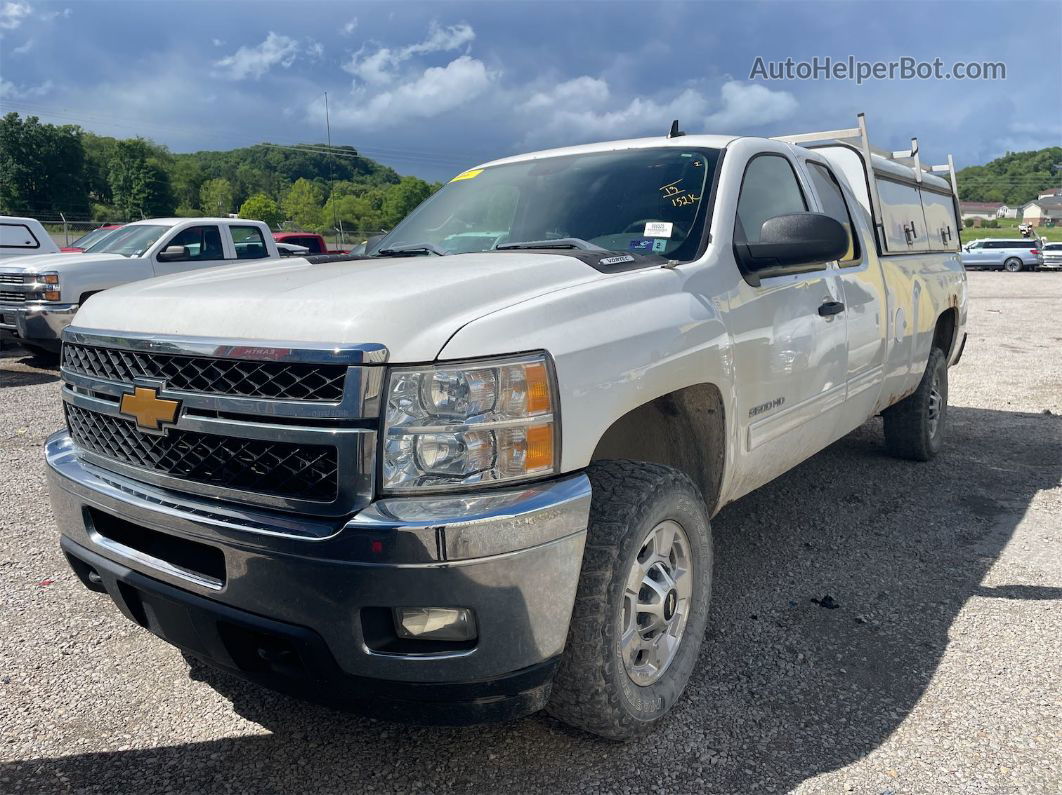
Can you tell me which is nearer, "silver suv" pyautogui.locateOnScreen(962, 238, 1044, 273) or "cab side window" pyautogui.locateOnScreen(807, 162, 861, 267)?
"cab side window" pyautogui.locateOnScreen(807, 162, 861, 267)

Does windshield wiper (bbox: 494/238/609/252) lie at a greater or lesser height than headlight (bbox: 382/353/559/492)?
greater

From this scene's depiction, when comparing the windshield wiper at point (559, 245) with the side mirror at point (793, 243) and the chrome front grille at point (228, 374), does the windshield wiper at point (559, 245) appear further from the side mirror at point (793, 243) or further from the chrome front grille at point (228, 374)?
the chrome front grille at point (228, 374)

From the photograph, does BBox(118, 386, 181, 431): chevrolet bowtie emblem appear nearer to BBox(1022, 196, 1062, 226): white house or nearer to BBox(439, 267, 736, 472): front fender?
BBox(439, 267, 736, 472): front fender

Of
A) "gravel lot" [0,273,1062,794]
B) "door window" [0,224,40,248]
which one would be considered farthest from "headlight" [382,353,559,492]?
"door window" [0,224,40,248]

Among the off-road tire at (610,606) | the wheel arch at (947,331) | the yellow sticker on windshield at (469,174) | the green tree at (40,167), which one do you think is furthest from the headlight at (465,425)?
the green tree at (40,167)

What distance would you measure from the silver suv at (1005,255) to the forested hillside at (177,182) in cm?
4955

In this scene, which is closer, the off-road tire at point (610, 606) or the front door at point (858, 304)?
the off-road tire at point (610, 606)

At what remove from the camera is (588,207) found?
10.9ft

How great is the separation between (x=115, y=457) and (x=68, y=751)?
894 mm

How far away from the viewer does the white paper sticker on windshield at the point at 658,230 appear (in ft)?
9.98

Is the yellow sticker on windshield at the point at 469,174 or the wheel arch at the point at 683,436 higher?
the yellow sticker on windshield at the point at 469,174

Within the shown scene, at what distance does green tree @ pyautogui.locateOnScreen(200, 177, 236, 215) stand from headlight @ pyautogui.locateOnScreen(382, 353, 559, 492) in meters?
88.6

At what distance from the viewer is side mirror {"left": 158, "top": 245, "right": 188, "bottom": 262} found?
10.6 meters

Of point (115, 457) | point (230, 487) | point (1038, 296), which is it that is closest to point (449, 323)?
point (230, 487)
